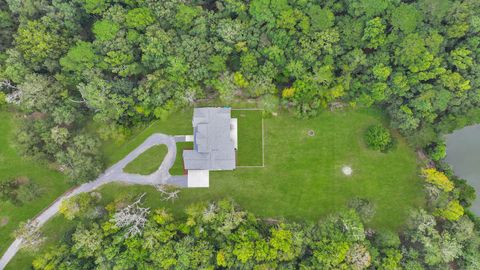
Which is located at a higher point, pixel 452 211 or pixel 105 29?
pixel 105 29

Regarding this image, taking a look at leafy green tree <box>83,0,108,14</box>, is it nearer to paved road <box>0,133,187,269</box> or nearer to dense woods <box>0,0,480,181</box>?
dense woods <box>0,0,480,181</box>

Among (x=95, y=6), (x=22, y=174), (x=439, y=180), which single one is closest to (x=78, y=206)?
(x=22, y=174)

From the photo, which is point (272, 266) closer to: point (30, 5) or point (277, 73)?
point (277, 73)

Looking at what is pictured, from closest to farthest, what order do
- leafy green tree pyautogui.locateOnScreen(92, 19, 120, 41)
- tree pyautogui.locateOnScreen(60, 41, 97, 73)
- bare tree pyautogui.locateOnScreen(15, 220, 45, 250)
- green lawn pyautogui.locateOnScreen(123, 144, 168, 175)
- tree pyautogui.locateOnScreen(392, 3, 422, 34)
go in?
1. tree pyautogui.locateOnScreen(392, 3, 422, 34)
2. leafy green tree pyautogui.locateOnScreen(92, 19, 120, 41)
3. tree pyautogui.locateOnScreen(60, 41, 97, 73)
4. bare tree pyautogui.locateOnScreen(15, 220, 45, 250)
5. green lawn pyautogui.locateOnScreen(123, 144, 168, 175)

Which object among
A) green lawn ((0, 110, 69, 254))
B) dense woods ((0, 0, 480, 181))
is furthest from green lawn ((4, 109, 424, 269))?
green lawn ((0, 110, 69, 254))

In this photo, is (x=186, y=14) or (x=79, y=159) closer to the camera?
(x=186, y=14)

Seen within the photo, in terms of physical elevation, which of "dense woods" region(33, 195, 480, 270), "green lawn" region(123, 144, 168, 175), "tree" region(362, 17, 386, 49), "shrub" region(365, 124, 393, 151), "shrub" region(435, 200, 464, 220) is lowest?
"dense woods" region(33, 195, 480, 270)

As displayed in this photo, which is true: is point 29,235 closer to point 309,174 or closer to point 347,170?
point 309,174

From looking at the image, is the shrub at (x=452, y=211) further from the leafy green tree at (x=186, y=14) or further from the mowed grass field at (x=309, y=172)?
the leafy green tree at (x=186, y=14)
